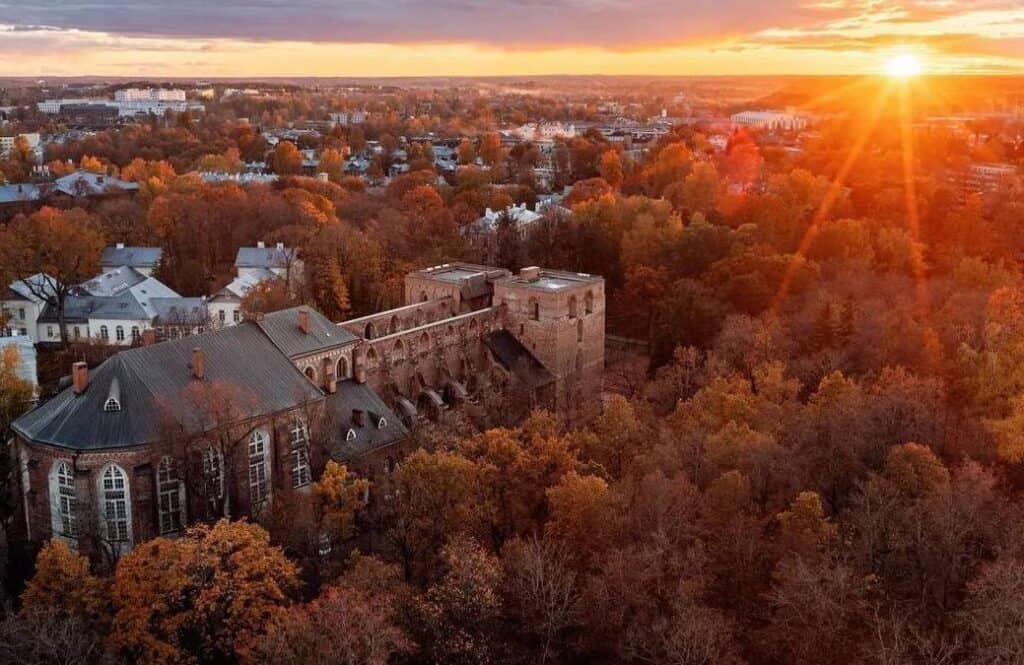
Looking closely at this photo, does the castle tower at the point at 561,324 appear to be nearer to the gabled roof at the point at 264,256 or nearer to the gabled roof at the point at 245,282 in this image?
the gabled roof at the point at 245,282

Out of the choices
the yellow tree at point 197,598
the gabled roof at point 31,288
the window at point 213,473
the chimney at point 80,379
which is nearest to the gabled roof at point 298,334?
the window at point 213,473

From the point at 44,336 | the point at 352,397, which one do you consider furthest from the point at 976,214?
the point at 44,336

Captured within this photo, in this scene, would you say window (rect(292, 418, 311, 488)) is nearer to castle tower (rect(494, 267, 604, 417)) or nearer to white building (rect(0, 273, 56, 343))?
castle tower (rect(494, 267, 604, 417))

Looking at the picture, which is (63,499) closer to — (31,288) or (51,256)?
(31,288)

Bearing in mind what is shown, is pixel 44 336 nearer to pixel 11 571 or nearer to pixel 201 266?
pixel 201 266

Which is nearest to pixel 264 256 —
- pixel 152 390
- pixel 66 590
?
pixel 152 390

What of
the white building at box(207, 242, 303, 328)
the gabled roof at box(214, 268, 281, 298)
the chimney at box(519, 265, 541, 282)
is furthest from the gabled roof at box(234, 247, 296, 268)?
the chimney at box(519, 265, 541, 282)

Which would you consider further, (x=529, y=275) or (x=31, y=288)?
(x=31, y=288)
